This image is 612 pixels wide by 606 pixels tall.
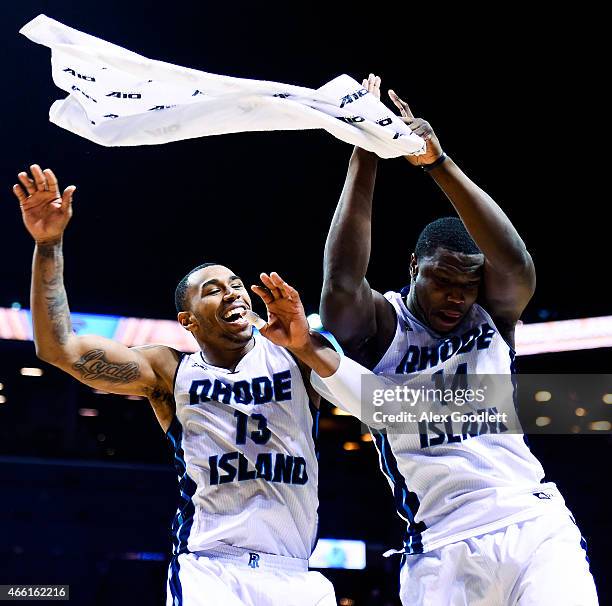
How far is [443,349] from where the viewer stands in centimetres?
320

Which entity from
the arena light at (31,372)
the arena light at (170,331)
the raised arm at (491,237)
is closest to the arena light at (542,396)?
the arena light at (170,331)

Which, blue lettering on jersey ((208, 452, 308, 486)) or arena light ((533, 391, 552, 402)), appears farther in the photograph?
arena light ((533, 391, 552, 402))

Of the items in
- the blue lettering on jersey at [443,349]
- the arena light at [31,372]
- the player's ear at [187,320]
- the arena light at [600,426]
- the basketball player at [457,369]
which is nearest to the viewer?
the basketball player at [457,369]

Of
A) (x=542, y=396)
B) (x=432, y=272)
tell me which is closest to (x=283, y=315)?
(x=432, y=272)

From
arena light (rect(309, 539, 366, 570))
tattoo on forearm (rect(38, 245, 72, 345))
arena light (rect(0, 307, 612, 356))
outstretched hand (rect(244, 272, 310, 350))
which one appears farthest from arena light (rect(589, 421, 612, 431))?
tattoo on forearm (rect(38, 245, 72, 345))

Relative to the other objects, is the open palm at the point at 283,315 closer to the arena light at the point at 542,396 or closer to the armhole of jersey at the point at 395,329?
the armhole of jersey at the point at 395,329

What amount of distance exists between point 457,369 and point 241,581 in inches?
43.8

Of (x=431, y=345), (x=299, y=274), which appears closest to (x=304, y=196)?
(x=299, y=274)

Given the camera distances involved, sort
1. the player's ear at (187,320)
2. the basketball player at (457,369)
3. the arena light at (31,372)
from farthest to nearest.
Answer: the arena light at (31,372)
the player's ear at (187,320)
the basketball player at (457,369)

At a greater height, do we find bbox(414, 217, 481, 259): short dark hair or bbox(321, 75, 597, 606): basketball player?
bbox(414, 217, 481, 259): short dark hair

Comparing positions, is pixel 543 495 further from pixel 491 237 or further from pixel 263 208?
pixel 263 208

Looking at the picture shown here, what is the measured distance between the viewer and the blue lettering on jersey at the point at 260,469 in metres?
3.31

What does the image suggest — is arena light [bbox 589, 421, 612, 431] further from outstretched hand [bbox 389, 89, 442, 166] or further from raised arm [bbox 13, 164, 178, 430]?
outstretched hand [bbox 389, 89, 442, 166]

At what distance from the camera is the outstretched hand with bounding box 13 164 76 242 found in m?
3.17
